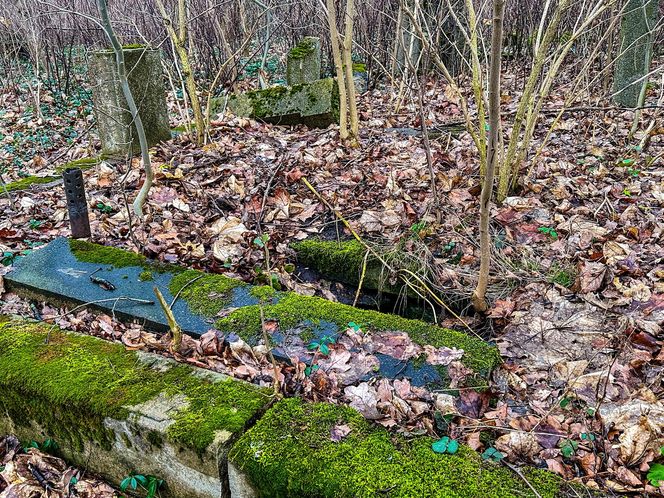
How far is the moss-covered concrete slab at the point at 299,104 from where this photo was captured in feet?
21.0

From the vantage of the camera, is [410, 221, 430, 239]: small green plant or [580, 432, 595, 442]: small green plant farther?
[410, 221, 430, 239]: small green plant

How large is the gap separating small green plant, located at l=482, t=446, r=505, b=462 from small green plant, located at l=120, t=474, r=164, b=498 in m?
1.31

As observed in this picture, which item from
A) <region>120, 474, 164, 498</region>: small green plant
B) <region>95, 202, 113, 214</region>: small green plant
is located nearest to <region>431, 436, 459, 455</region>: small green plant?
<region>120, 474, 164, 498</region>: small green plant

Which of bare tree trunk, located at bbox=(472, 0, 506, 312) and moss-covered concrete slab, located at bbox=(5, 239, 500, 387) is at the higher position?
bare tree trunk, located at bbox=(472, 0, 506, 312)

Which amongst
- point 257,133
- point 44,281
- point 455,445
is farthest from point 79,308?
point 257,133

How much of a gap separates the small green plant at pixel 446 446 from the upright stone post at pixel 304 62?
6.26 m

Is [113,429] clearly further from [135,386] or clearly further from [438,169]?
[438,169]

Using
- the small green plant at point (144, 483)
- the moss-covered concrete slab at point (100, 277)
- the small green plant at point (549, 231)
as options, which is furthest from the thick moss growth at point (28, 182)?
the small green plant at point (549, 231)

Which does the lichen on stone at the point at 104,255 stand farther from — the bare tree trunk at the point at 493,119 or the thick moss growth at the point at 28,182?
the bare tree trunk at the point at 493,119

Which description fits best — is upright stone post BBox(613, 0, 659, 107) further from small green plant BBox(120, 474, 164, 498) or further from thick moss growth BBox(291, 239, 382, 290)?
small green plant BBox(120, 474, 164, 498)

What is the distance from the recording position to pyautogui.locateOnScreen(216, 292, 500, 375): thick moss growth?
2717 mm

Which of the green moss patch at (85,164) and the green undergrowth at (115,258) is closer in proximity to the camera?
the green undergrowth at (115,258)

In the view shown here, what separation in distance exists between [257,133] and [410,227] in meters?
2.87

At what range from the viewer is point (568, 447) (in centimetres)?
208
